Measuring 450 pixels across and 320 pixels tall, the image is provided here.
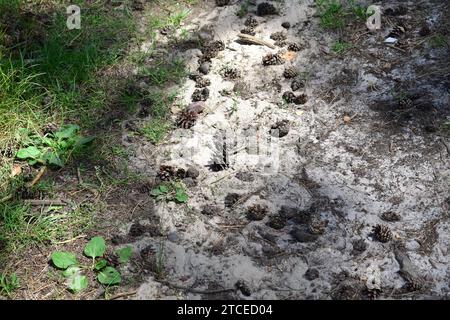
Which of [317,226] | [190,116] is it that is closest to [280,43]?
[190,116]

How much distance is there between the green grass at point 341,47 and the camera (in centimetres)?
456

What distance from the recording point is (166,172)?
3.79 metres

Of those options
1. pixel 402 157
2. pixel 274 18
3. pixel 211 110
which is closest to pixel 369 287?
pixel 402 157

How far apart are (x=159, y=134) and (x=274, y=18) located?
1621 millimetres

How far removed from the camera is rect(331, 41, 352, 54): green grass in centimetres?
456

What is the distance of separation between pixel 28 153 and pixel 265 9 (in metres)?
2.39

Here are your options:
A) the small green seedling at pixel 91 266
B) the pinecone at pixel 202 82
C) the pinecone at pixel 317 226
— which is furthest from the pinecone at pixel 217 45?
the small green seedling at pixel 91 266

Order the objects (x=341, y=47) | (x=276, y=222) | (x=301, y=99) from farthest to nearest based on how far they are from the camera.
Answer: (x=341, y=47)
(x=301, y=99)
(x=276, y=222)

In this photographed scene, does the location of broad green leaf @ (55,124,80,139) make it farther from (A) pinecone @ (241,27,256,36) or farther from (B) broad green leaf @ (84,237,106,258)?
(A) pinecone @ (241,27,256,36)

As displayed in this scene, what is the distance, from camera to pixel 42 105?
4277mm

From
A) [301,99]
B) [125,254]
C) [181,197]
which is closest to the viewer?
[125,254]

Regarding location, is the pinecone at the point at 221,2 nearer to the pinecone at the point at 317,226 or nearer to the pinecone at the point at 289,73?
the pinecone at the point at 289,73

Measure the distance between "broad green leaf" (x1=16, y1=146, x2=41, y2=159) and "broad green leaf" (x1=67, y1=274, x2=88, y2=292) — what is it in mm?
1086

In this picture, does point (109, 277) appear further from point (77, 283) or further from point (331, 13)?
point (331, 13)
